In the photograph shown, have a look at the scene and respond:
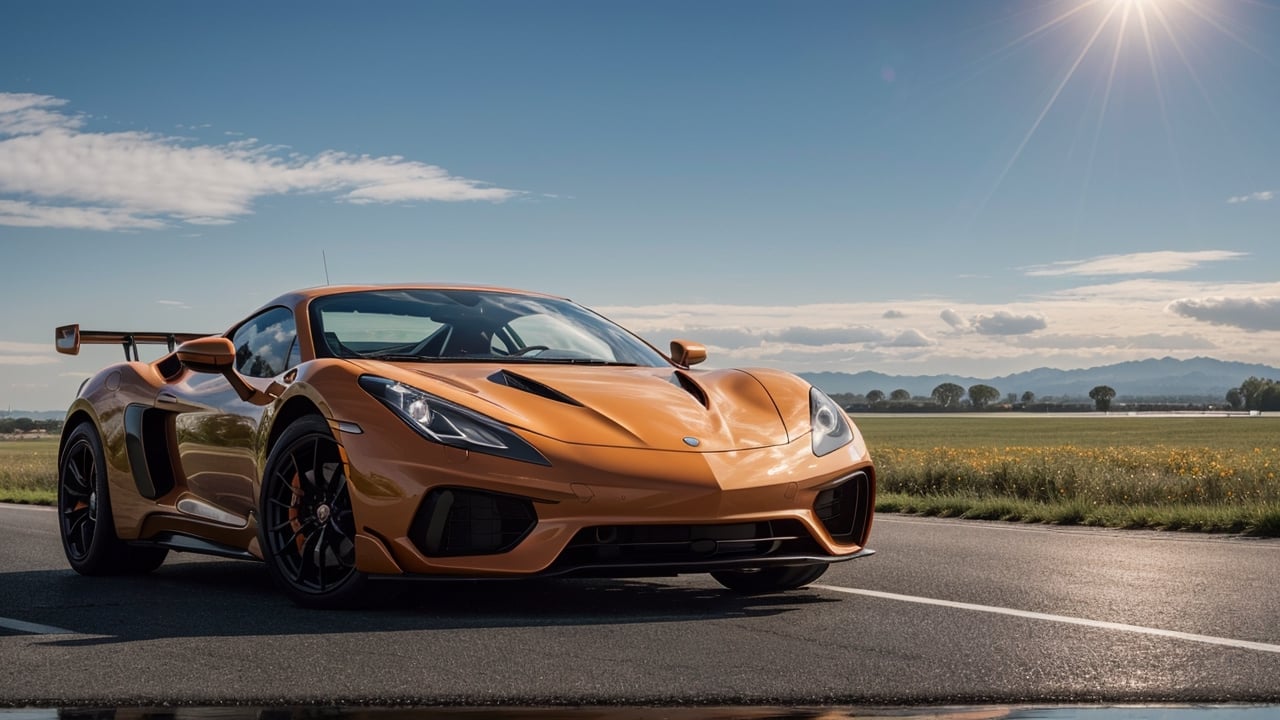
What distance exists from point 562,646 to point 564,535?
550mm

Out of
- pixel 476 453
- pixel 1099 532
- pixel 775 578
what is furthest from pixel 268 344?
pixel 1099 532

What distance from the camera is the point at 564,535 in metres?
5.02

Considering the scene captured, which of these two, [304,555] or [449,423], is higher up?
[449,423]

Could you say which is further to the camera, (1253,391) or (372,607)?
(1253,391)

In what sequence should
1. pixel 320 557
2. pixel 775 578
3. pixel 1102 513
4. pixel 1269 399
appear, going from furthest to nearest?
pixel 1269 399, pixel 1102 513, pixel 775 578, pixel 320 557

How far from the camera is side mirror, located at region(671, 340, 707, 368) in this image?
272 inches

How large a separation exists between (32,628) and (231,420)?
53.9 inches

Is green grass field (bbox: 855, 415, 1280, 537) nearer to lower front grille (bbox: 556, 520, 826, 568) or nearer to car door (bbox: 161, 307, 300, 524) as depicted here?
lower front grille (bbox: 556, 520, 826, 568)

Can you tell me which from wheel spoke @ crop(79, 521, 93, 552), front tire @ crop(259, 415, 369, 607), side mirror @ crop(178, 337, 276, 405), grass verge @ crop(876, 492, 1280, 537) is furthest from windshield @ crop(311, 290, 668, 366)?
grass verge @ crop(876, 492, 1280, 537)

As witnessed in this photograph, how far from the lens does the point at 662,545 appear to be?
16.8ft

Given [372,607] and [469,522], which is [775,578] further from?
[372,607]

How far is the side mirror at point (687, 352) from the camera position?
6914 millimetres

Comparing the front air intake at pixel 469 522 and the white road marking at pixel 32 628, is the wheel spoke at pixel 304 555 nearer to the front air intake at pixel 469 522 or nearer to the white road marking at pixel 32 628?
the front air intake at pixel 469 522

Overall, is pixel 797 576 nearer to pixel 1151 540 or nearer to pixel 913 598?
pixel 913 598
